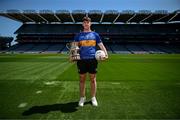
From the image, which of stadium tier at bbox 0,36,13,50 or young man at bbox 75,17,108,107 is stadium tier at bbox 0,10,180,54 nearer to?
stadium tier at bbox 0,36,13,50

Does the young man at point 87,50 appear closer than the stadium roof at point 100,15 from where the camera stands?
Yes

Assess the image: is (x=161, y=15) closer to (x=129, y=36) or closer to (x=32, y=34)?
(x=129, y=36)

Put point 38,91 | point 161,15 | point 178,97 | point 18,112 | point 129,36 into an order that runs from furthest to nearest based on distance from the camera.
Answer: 1. point 129,36
2. point 161,15
3. point 38,91
4. point 178,97
5. point 18,112

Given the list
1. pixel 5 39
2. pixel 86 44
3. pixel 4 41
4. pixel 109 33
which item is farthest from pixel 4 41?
pixel 86 44

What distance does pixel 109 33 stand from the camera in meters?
76.8

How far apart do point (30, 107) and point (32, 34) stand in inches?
3027

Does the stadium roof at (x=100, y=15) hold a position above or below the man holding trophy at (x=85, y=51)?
above

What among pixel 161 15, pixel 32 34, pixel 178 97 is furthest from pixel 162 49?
pixel 178 97

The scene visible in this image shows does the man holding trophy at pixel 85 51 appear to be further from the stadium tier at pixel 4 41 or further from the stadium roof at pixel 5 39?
the stadium roof at pixel 5 39

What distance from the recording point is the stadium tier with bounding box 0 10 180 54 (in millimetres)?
72062

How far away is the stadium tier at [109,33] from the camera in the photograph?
72.1m

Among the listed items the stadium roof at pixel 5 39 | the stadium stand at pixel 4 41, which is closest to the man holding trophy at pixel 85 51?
the stadium stand at pixel 4 41

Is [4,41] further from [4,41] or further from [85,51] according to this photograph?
[85,51]

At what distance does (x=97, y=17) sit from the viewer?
69125 millimetres
